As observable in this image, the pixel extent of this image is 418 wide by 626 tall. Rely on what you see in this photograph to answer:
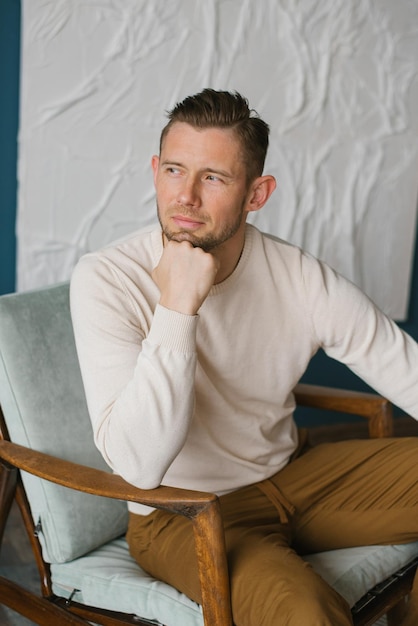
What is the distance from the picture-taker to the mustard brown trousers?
147 cm

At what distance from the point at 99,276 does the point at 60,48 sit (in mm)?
1178

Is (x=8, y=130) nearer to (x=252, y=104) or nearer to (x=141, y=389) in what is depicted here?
(x=252, y=104)

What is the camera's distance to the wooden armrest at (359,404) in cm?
200

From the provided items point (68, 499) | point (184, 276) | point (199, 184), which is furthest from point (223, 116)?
point (68, 499)

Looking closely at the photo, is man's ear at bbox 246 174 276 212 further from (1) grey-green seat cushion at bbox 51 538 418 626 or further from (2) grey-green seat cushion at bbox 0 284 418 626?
(1) grey-green seat cushion at bbox 51 538 418 626

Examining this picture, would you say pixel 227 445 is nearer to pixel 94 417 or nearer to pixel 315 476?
pixel 315 476

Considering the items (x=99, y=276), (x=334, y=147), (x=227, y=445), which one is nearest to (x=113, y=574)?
(x=227, y=445)

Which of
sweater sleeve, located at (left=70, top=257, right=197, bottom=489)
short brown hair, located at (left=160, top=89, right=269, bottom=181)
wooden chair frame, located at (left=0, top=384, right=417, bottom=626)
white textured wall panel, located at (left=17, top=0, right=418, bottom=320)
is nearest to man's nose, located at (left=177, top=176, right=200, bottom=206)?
short brown hair, located at (left=160, top=89, right=269, bottom=181)

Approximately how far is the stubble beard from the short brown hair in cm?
13

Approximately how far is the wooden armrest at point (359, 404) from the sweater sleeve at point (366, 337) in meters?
0.12

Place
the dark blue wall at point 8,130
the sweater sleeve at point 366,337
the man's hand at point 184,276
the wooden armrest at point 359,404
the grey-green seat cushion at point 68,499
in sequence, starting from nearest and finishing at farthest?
the man's hand at point 184,276
the grey-green seat cushion at point 68,499
the sweater sleeve at point 366,337
the wooden armrest at point 359,404
the dark blue wall at point 8,130

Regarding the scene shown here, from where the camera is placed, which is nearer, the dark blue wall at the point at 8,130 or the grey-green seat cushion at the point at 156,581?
the grey-green seat cushion at the point at 156,581

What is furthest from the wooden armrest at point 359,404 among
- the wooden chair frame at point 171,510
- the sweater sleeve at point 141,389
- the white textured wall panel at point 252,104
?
the white textured wall panel at point 252,104

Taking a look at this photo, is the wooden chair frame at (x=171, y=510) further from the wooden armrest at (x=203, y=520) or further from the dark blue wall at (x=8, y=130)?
the dark blue wall at (x=8, y=130)
